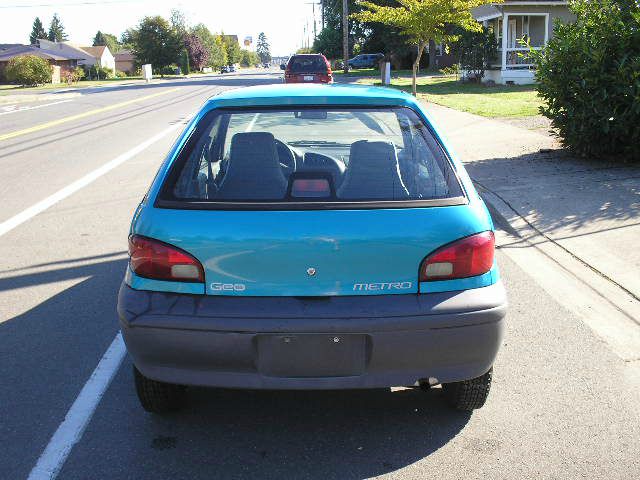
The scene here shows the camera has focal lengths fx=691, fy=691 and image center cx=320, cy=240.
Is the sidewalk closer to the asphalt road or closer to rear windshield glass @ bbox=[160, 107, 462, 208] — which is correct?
the asphalt road

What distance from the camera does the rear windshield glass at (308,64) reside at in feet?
87.2

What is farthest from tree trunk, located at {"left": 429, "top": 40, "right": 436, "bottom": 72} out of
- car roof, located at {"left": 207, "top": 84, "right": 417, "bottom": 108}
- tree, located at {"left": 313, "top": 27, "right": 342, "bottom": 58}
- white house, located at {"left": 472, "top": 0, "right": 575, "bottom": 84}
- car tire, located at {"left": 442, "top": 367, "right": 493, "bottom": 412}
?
car tire, located at {"left": 442, "top": 367, "right": 493, "bottom": 412}

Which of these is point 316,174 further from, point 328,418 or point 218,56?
point 218,56

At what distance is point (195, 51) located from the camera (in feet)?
339

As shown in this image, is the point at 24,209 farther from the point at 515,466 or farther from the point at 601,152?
the point at 601,152

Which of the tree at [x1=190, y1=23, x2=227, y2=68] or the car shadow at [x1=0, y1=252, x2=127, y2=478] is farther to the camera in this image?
the tree at [x1=190, y1=23, x2=227, y2=68]

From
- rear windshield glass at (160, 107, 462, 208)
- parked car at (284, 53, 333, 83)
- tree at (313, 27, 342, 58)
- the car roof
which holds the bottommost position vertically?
rear windshield glass at (160, 107, 462, 208)

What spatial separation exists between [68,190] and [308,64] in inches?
727

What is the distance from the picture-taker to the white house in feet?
98.2

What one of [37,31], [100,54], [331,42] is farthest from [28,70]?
[37,31]

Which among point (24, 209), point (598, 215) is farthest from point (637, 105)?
point (24, 209)

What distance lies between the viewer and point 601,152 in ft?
33.8

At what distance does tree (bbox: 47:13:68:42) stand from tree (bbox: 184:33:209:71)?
66.7 meters

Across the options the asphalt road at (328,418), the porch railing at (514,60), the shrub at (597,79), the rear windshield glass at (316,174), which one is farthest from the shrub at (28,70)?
the rear windshield glass at (316,174)
